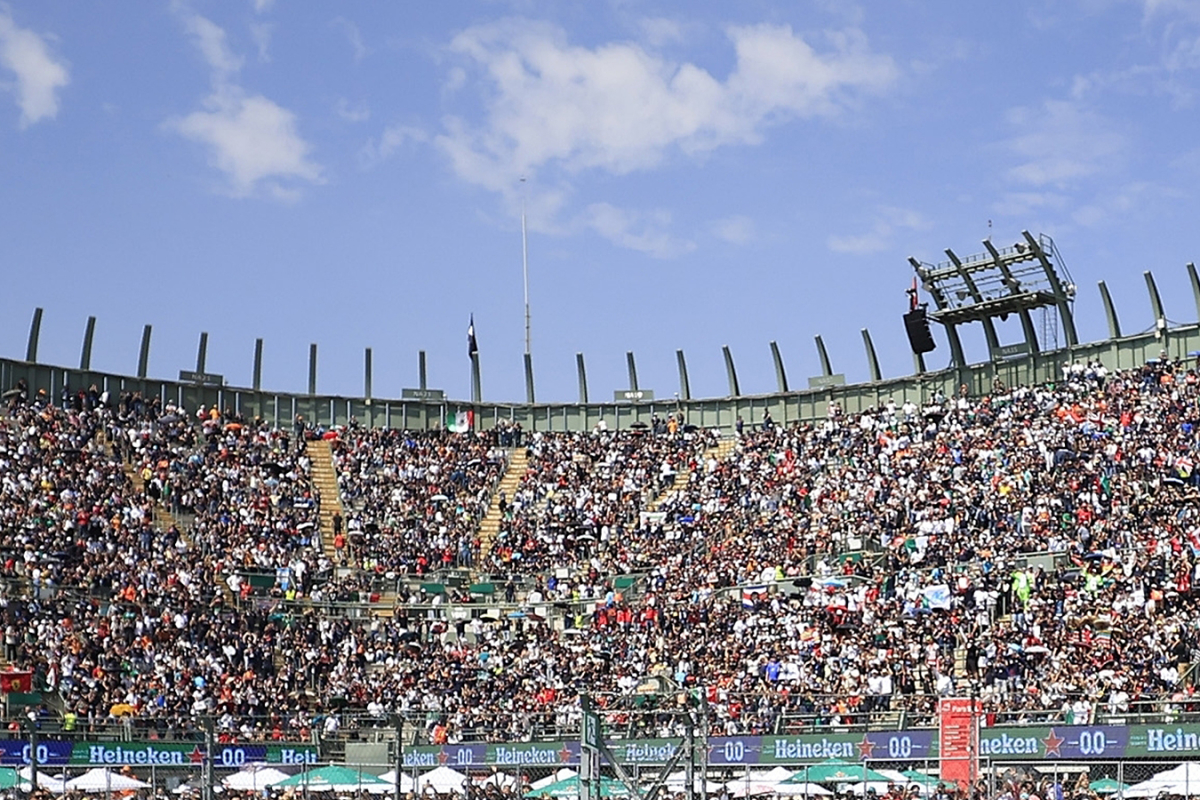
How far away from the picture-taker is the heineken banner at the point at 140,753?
38.3 meters

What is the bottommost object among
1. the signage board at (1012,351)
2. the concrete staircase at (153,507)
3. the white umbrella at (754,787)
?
the white umbrella at (754,787)

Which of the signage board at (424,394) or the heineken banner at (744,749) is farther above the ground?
the signage board at (424,394)

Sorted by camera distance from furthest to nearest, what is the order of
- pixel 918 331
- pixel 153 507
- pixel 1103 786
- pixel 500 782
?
pixel 918 331 < pixel 153 507 < pixel 500 782 < pixel 1103 786

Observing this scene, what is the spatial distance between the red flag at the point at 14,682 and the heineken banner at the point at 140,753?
302 centimetres

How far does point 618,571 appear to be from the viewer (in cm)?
5197

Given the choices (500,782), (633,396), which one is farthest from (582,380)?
(500,782)

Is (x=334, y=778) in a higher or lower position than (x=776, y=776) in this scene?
higher

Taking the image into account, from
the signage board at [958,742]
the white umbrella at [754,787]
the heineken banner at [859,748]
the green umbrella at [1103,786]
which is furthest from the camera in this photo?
the heineken banner at [859,748]

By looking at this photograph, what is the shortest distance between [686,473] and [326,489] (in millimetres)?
12043

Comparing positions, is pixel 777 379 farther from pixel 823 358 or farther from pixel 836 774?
pixel 836 774

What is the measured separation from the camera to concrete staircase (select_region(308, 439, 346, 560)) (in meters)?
54.9

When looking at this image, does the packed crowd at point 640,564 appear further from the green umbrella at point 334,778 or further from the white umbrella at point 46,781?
the green umbrella at point 334,778

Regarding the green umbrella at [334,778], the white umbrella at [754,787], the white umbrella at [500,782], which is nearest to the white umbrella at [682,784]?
the white umbrella at [754,787]

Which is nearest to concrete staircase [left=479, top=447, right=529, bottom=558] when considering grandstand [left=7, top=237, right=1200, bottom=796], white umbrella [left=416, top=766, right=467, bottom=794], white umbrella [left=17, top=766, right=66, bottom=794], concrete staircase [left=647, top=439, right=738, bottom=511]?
grandstand [left=7, top=237, right=1200, bottom=796]
